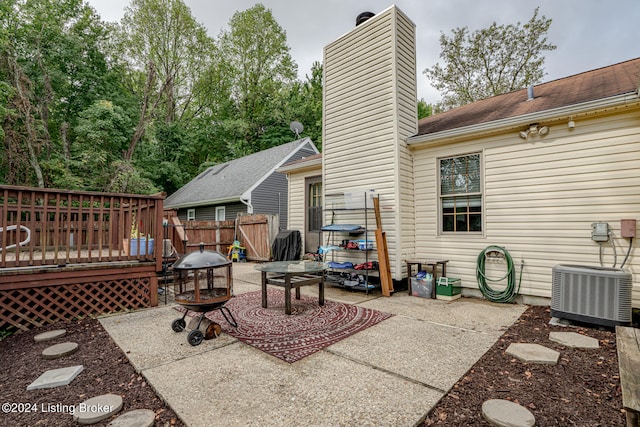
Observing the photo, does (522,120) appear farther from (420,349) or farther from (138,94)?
(138,94)

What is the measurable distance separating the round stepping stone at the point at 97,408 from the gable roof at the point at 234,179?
10.2 metres

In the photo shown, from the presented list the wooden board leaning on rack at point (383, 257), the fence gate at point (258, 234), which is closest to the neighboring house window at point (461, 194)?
the wooden board leaning on rack at point (383, 257)

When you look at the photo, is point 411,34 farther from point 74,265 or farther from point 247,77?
point 247,77

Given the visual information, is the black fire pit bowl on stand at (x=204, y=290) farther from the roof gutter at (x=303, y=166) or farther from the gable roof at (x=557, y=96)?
the roof gutter at (x=303, y=166)

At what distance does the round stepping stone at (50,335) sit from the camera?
3.42m

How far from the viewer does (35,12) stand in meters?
14.7

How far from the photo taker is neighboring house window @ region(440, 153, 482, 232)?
5398mm

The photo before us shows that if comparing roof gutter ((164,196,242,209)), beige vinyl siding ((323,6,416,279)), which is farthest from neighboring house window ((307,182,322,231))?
roof gutter ((164,196,242,209))

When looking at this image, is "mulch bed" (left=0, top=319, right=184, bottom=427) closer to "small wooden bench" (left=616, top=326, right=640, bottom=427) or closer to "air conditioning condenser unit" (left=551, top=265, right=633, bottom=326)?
"small wooden bench" (left=616, top=326, right=640, bottom=427)

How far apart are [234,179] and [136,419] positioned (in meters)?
12.9

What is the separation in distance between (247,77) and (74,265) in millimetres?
22492

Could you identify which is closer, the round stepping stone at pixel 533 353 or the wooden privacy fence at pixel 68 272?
the round stepping stone at pixel 533 353

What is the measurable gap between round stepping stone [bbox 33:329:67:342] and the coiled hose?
595cm

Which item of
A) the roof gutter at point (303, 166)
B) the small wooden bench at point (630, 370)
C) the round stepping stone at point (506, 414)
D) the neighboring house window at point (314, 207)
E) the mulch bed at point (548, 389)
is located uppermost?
the roof gutter at point (303, 166)
